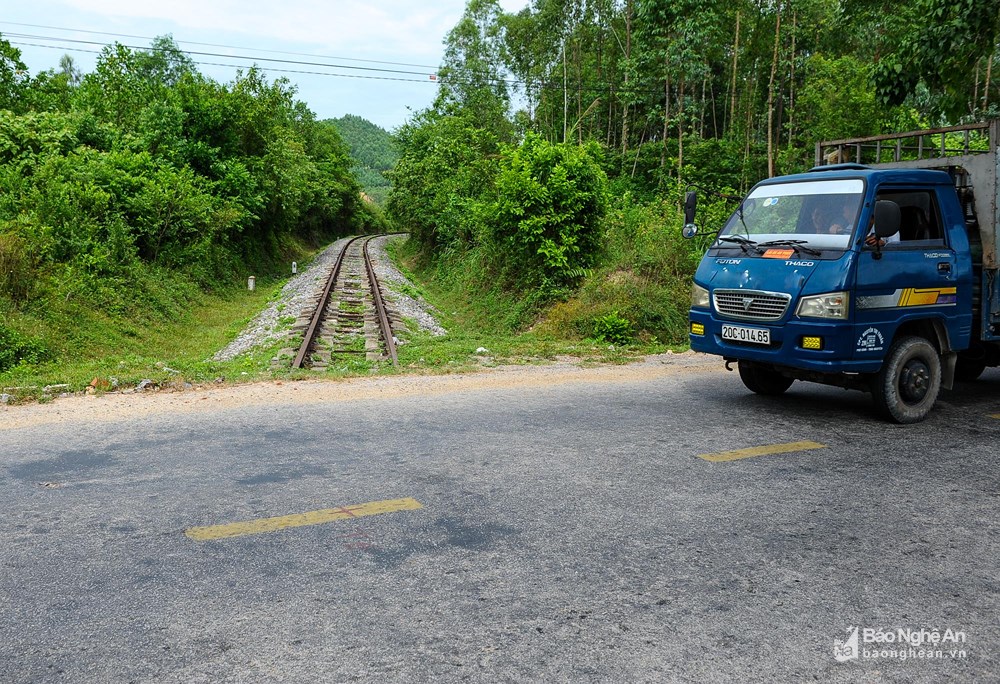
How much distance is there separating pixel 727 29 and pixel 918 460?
45525 millimetres

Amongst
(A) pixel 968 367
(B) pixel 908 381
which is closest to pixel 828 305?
(B) pixel 908 381

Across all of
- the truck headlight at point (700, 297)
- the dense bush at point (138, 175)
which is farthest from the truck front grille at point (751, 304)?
the dense bush at point (138, 175)

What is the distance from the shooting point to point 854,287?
21.1 feet

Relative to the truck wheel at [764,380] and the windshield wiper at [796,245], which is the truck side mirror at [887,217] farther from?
the truck wheel at [764,380]

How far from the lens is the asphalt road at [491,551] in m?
3.00

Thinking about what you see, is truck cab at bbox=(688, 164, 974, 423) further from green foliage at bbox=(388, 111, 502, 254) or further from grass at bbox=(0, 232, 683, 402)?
green foliage at bbox=(388, 111, 502, 254)

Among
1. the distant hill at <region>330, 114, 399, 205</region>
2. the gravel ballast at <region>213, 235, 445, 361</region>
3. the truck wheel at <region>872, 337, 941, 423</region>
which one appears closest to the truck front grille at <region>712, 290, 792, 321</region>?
the truck wheel at <region>872, 337, 941, 423</region>

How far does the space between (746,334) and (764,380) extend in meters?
1.46

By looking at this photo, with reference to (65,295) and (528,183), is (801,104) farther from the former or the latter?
(65,295)

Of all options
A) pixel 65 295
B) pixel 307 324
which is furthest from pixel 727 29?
pixel 65 295

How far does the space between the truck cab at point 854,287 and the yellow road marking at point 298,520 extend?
158 inches

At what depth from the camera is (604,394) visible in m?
8.23

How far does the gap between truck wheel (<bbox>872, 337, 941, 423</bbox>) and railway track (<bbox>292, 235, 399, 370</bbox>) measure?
6.68 meters

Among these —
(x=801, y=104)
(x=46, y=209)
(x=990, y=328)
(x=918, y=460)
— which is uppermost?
(x=801, y=104)
